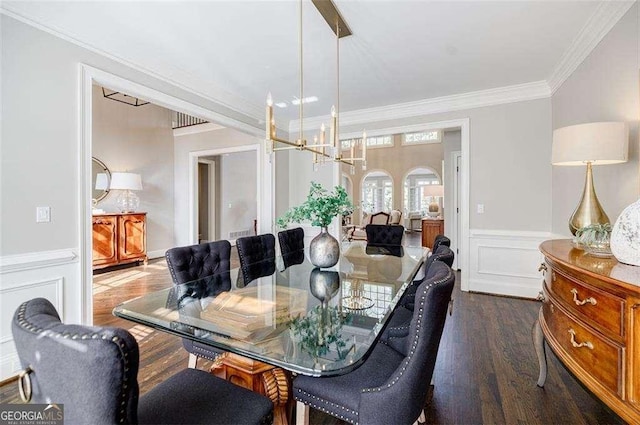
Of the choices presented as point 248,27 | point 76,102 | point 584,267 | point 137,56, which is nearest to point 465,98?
point 248,27

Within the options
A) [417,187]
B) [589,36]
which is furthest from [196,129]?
[417,187]

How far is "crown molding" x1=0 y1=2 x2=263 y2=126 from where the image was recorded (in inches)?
84.4

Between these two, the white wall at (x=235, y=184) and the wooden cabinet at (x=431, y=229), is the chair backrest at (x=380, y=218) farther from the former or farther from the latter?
the white wall at (x=235, y=184)

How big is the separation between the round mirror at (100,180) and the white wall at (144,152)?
0.27ft

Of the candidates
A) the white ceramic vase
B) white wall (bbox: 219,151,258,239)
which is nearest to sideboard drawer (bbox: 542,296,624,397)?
the white ceramic vase

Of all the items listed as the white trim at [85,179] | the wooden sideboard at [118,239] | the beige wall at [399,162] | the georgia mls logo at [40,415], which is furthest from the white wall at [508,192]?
the beige wall at [399,162]

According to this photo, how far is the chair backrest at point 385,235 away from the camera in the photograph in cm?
384

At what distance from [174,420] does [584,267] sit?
1.55 metres

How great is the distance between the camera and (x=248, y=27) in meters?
2.44

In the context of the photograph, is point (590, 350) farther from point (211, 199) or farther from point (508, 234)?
point (211, 199)

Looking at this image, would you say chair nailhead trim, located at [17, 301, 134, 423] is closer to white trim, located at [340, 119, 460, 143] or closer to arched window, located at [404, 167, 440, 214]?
white trim, located at [340, 119, 460, 143]

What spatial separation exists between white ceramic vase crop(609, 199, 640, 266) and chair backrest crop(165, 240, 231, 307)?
6.42ft

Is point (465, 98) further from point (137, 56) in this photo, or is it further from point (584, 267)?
point (137, 56)

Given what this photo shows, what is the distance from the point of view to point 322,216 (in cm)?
226
